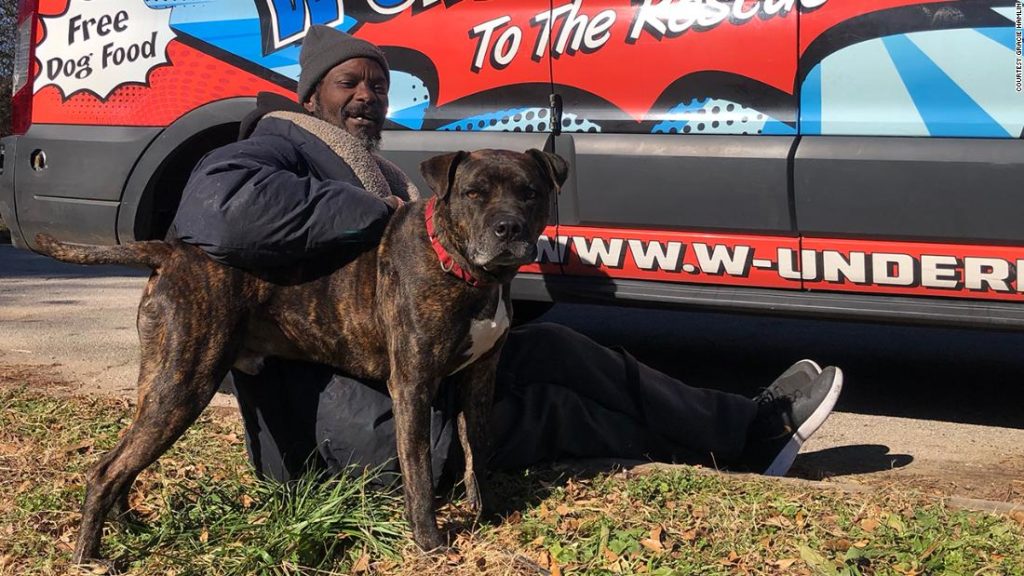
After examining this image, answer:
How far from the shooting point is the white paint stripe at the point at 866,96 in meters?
4.52

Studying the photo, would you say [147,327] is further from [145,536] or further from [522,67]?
[522,67]

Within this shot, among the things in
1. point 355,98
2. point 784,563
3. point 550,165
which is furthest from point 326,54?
point 784,563

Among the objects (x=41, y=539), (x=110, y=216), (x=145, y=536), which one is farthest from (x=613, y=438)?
(x=110, y=216)

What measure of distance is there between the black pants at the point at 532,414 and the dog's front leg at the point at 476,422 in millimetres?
69

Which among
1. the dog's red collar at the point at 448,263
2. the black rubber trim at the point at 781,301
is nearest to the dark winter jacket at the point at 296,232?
the dog's red collar at the point at 448,263

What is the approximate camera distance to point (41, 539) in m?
3.43

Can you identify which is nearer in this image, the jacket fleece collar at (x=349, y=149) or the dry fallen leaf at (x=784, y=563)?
the dry fallen leaf at (x=784, y=563)

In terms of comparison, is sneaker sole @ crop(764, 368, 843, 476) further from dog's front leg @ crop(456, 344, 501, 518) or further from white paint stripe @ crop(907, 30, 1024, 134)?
white paint stripe @ crop(907, 30, 1024, 134)

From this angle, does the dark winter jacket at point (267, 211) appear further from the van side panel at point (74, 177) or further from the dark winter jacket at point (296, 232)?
the van side panel at point (74, 177)

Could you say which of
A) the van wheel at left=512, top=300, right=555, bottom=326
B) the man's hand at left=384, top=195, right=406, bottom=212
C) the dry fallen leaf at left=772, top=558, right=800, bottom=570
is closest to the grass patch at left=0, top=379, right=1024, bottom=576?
the dry fallen leaf at left=772, top=558, right=800, bottom=570

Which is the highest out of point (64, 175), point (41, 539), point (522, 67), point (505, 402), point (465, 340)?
point (522, 67)

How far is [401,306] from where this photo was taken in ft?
10.8

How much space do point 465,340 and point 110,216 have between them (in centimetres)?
313

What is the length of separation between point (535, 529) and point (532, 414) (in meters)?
0.52
